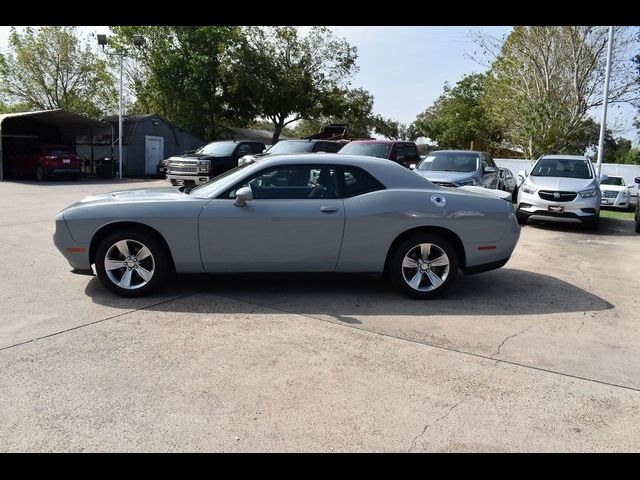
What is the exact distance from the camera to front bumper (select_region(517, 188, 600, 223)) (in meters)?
10.9

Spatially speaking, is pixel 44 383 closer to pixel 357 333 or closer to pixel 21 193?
pixel 357 333

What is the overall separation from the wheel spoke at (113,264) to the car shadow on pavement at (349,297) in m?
0.32

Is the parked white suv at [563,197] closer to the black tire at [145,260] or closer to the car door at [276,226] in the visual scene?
the car door at [276,226]

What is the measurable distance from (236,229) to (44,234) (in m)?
5.33

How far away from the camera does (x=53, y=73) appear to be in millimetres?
39688

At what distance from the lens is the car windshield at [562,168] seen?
12.1 meters

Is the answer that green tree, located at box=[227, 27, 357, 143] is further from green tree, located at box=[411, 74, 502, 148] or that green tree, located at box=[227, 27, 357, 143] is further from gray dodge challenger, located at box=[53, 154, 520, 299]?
gray dodge challenger, located at box=[53, 154, 520, 299]

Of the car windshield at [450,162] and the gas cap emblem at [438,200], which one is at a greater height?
the car windshield at [450,162]

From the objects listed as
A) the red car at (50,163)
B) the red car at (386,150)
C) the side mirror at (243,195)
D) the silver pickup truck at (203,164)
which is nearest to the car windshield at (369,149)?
the red car at (386,150)

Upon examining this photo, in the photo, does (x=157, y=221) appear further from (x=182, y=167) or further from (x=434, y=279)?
(x=182, y=167)

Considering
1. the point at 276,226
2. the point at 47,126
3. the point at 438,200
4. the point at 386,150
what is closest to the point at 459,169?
the point at 386,150

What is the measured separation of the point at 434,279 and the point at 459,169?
749 cm

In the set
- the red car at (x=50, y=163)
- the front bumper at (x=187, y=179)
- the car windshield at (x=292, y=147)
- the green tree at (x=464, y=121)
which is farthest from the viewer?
the green tree at (x=464, y=121)

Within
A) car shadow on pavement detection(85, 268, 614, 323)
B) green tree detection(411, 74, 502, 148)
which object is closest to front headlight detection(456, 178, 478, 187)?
car shadow on pavement detection(85, 268, 614, 323)
